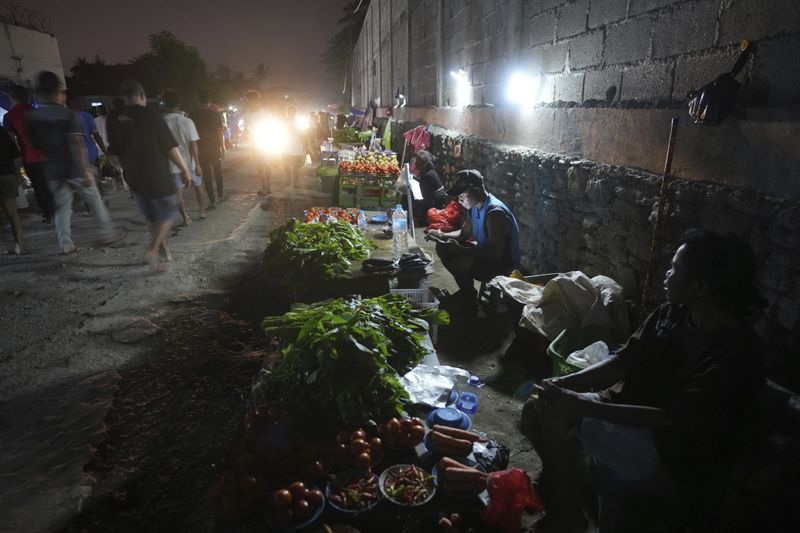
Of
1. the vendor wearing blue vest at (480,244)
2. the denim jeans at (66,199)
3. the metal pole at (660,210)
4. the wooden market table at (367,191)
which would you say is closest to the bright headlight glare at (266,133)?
the wooden market table at (367,191)

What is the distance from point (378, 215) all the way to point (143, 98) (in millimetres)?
3779

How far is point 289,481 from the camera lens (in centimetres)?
242

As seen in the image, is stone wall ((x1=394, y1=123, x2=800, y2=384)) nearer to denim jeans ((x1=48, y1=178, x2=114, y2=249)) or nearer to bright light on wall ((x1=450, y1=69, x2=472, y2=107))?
bright light on wall ((x1=450, y1=69, x2=472, y2=107))

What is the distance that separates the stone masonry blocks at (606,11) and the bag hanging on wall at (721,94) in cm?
170

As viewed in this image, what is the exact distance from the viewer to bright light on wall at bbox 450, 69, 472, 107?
32.5 feet

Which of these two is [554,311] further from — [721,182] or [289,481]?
[289,481]

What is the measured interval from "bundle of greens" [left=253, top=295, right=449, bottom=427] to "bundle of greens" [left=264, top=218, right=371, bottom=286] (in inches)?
66.2

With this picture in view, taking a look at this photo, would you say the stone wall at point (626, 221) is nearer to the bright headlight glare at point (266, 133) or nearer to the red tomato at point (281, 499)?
the red tomato at point (281, 499)

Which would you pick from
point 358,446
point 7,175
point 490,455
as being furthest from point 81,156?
point 490,455

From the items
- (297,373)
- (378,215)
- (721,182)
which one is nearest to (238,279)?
(378,215)

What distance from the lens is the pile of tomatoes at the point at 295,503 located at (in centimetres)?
220

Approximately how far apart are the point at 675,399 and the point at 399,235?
4519mm

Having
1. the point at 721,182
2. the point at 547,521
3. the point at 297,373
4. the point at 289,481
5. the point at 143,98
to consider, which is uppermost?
the point at 143,98

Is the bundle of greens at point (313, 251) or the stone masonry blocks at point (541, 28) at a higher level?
the stone masonry blocks at point (541, 28)
